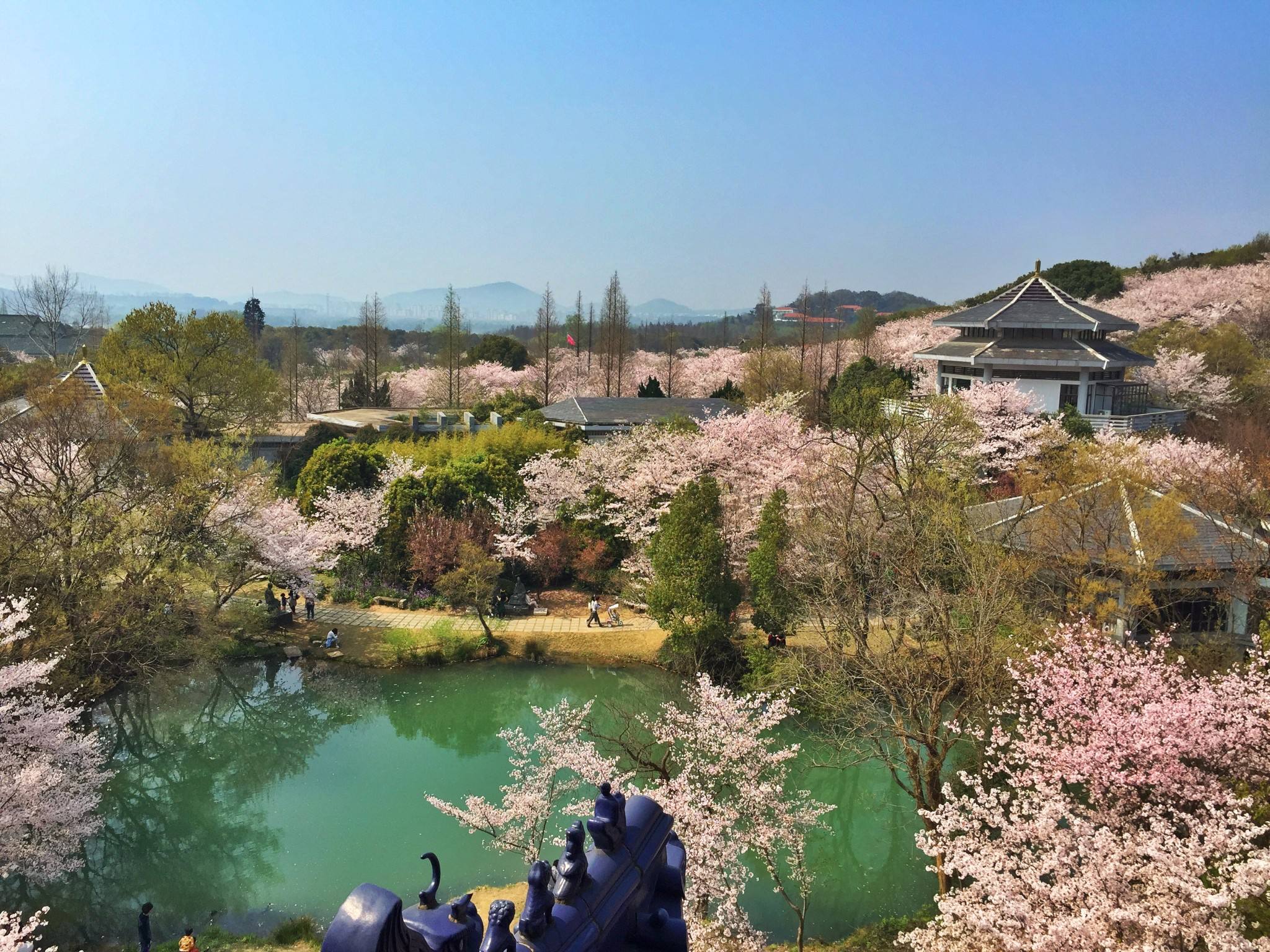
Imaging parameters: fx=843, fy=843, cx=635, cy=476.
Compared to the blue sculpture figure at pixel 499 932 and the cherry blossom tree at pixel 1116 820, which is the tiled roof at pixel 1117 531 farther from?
Result: the blue sculpture figure at pixel 499 932

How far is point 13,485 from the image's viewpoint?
50.6 feet

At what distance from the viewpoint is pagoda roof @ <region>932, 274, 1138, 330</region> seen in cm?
2594

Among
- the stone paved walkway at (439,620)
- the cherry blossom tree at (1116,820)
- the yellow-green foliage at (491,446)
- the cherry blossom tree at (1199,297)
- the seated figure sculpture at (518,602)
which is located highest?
the cherry blossom tree at (1199,297)

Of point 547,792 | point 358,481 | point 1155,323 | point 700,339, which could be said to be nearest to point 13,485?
point 358,481

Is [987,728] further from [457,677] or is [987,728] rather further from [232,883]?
[232,883]

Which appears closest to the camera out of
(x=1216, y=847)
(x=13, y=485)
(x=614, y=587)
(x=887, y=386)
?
(x=1216, y=847)

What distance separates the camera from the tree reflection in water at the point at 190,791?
10320 millimetres

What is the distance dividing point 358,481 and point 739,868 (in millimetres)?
15632

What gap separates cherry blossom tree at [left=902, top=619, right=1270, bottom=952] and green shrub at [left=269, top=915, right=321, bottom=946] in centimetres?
642

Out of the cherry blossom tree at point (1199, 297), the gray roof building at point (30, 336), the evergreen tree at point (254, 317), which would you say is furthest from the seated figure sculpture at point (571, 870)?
the evergreen tree at point (254, 317)

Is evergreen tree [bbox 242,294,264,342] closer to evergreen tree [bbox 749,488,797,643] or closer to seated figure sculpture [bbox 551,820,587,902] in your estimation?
evergreen tree [bbox 749,488,797,643]

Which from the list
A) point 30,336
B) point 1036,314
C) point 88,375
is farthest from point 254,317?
point 1036,314

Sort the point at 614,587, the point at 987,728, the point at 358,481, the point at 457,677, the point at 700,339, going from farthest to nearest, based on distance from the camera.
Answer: the point at 700,339
the point at 358,481
the point at 614,587
the point at 457,677
the point at 987,728

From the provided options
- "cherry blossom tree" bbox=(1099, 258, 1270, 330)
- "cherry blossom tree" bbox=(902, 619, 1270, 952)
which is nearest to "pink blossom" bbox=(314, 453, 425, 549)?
"cherry blossom tree" bbox=(902, 619, 1270, 952)
